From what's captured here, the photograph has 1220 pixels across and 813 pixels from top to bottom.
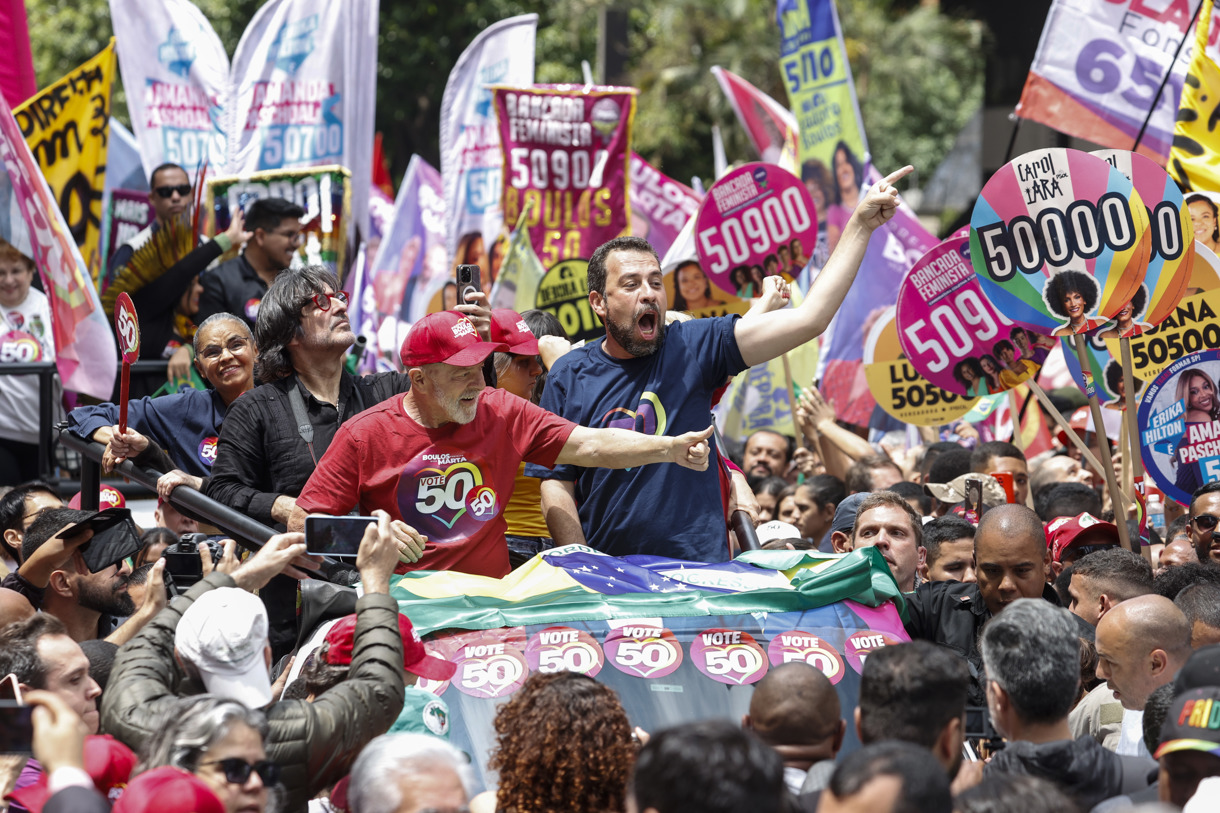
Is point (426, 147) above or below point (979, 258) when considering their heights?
above

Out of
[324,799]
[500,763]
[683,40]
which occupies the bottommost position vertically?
[324,799]

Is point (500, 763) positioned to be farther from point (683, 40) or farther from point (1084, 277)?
point (683, 40)

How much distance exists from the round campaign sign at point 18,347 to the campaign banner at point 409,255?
4786 mm

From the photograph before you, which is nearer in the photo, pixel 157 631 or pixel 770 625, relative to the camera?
pixel 157 631

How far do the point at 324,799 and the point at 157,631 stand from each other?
621 millimetres

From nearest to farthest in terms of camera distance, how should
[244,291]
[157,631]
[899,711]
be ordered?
[899,711] → [157,631] → [244,291]

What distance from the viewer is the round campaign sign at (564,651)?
4.01m

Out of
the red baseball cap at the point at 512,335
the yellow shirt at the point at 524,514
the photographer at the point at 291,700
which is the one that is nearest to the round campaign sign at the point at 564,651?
the photographer at the point at 291,700

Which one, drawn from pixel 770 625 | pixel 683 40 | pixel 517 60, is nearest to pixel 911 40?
pixel 683 40

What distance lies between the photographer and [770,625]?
13.7ft

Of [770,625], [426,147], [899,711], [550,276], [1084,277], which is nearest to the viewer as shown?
[899,711]

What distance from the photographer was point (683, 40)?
32.0m

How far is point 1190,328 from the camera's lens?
6699 mm

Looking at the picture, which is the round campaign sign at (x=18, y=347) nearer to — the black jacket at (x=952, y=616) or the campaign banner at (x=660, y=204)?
the black jacket at (x=952, y=616)
